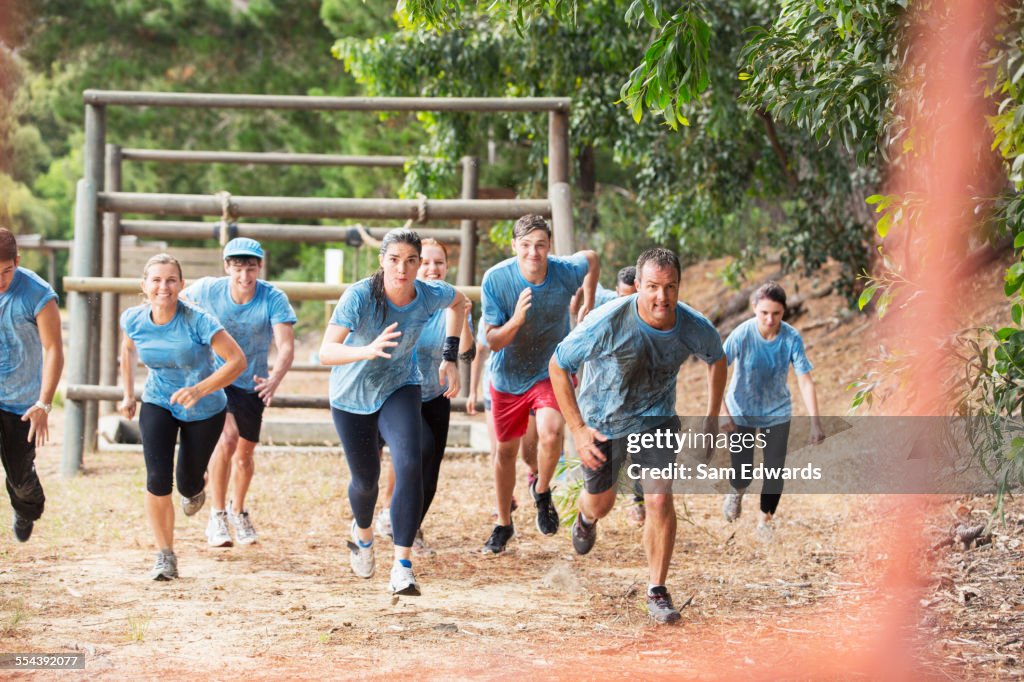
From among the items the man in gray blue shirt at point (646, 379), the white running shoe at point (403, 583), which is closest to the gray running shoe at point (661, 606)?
the man in gray blue shirt at point (646, 379)

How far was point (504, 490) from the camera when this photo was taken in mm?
7535

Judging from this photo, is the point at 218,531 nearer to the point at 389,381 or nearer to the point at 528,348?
the point at 389,381

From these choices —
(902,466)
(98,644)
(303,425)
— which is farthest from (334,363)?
(303,425)

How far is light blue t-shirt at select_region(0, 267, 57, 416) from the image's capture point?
6.58 m

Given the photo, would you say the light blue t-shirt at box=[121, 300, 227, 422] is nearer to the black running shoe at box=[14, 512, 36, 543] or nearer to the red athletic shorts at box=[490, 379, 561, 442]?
the black running shoe at box=[14, 512, 36, 543]

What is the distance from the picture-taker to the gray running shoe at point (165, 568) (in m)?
6.71

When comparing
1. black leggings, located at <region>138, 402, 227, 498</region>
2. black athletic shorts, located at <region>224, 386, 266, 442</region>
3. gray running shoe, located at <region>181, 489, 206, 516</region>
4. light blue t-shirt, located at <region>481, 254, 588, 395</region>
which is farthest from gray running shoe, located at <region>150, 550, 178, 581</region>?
light blue t-shirt, located at <region>481, 254, 588, 395</region>

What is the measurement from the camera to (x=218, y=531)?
7.71 m

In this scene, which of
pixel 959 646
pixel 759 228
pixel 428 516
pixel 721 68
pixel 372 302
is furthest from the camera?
pixel 759 228

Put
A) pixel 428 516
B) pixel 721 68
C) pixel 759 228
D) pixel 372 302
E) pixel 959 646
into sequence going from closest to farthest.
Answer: pixel 959 646
pixel 372 302
pixel 428 516
pixel 721 68
pixel 759 228

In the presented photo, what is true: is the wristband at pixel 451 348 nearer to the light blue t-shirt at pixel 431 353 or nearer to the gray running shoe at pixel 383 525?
the light blue t-shirt at pixel 431 353

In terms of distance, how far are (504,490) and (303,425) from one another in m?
5.27

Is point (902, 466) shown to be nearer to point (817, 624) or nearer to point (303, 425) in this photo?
point (817, 624)

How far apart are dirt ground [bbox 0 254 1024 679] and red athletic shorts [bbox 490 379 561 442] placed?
30.2 inches
